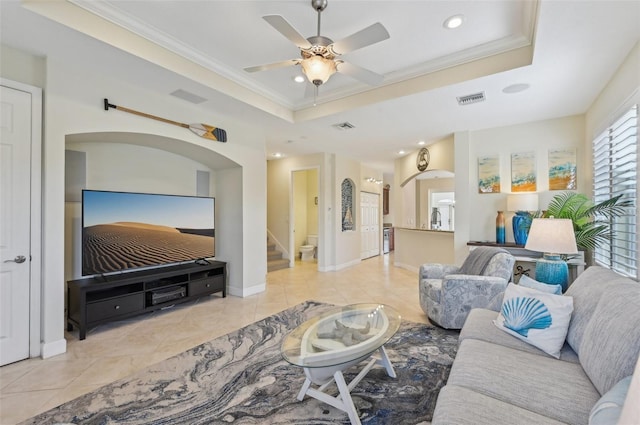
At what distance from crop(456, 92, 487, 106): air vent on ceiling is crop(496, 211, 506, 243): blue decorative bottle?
1924mm

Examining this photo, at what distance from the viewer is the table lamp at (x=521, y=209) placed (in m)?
4.30

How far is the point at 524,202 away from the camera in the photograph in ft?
14.2

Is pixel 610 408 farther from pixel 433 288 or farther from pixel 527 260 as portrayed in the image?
pixel 527 260

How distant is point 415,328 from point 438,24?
9.63 ft

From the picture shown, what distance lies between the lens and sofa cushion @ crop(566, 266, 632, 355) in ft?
5.57

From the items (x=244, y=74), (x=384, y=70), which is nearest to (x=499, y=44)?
(x=384, y=70)

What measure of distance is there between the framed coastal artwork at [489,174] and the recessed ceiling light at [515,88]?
1613 mm

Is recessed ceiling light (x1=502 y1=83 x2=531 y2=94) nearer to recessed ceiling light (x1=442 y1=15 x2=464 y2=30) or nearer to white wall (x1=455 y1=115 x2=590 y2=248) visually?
recessed ceiling light (x1=442 y1=15 x2=464 y2=30)

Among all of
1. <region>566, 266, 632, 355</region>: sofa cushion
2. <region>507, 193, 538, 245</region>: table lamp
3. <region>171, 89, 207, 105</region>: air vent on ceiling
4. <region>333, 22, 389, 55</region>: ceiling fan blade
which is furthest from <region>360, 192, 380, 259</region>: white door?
→ <region>566, 266, 632, 355</region>: sofa cushion

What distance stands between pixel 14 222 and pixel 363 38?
3.19m

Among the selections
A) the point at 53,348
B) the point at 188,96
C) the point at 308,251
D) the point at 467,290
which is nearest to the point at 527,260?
the point at 467,290

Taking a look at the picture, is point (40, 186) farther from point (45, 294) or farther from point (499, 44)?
point (499, 44)

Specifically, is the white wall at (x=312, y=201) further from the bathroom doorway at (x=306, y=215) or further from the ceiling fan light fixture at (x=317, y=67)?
the ceiling fan light fixture at (x=317, y=67)

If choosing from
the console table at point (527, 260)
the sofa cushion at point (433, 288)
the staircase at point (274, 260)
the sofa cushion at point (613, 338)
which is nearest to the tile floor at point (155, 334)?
the sofa cushion at point (433, 288)
